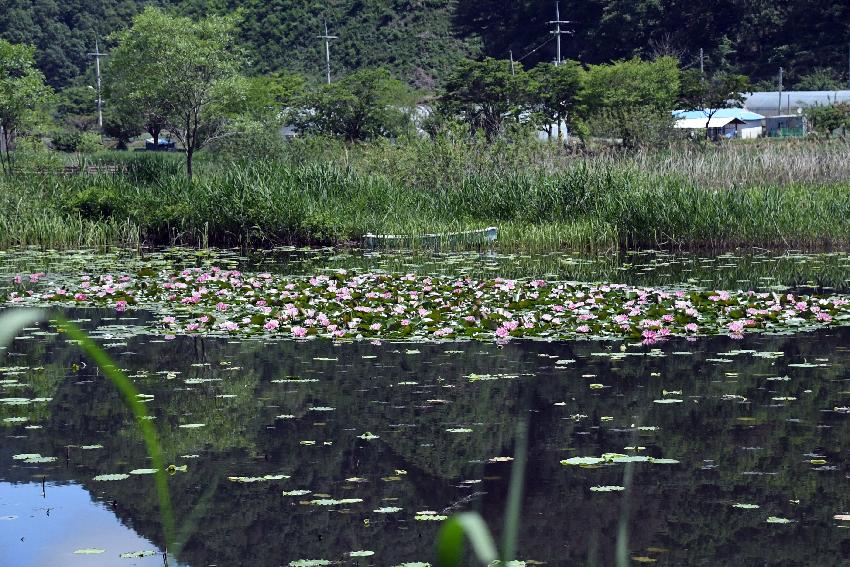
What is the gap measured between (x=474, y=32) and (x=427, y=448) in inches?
2947

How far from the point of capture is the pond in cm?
530

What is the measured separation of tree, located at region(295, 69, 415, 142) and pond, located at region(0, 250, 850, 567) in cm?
3691

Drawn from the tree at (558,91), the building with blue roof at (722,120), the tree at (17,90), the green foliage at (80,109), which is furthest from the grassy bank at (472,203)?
the green foliage at (80,109)

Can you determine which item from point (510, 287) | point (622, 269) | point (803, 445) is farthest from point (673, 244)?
point (803, 445)

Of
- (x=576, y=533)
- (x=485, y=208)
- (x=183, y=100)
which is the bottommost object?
(x=576, y=533)

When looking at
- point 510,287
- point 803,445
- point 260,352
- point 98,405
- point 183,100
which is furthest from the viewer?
point 183,100

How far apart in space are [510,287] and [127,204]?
10711 millimetres

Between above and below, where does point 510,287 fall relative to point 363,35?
below

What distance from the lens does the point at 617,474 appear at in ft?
20.5

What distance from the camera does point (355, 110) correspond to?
47594 mm

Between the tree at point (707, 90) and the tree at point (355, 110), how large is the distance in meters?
12.5

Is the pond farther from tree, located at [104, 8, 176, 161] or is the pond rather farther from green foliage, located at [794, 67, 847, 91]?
green foliage, located at [794, 67, 847, 91]

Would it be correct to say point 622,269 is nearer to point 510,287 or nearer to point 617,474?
point 510,287

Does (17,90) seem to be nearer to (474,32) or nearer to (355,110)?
(355,110)
